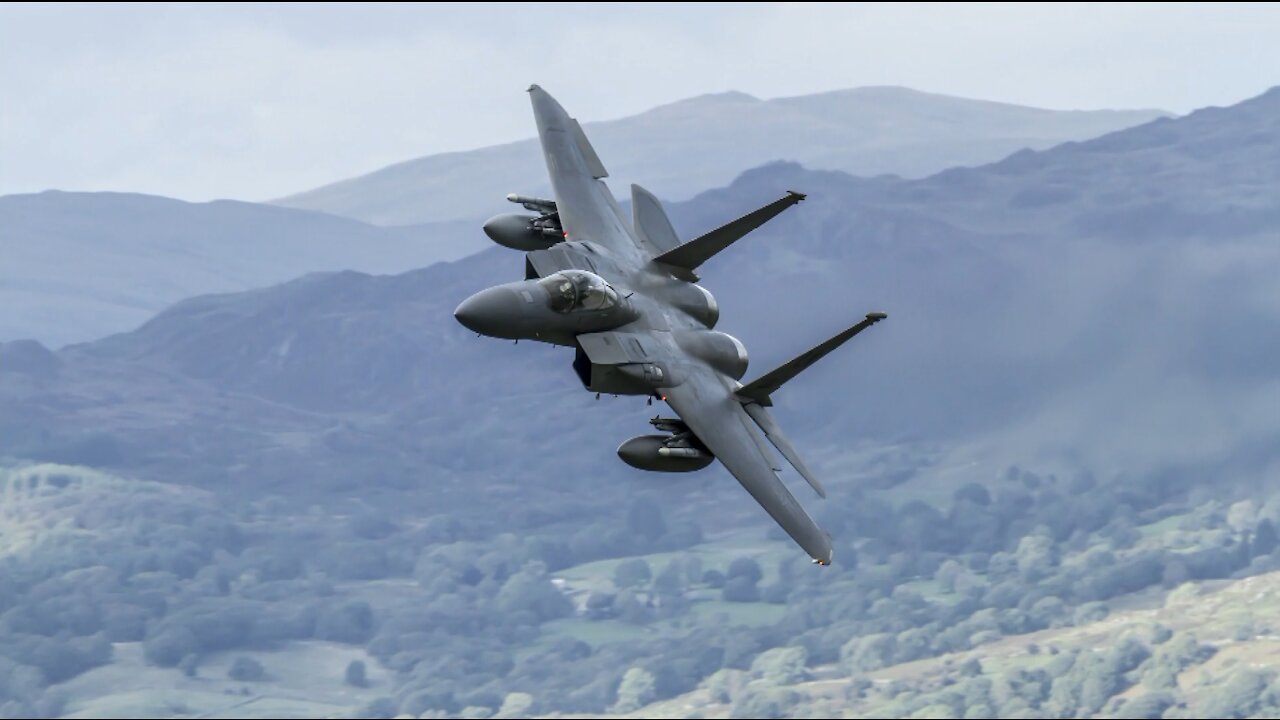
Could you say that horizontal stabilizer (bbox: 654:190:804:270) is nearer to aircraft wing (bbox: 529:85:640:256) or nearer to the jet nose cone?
aircraft wing (bbox: 529:85:640:256)

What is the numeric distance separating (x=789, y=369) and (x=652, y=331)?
5.72 m

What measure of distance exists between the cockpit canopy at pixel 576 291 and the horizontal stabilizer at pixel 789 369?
6.37 m

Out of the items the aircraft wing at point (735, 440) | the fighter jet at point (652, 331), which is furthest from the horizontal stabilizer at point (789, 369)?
the aircraft wing at point (735, 440)

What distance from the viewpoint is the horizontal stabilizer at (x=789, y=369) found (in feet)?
208

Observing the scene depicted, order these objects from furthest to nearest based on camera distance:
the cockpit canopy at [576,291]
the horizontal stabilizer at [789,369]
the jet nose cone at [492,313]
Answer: the cockpit canopy at [576,291] → the horizontal stabilizer at [789,369] → the jet nose cone at [492,313]

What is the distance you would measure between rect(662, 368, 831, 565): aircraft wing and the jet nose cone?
23.1 feet

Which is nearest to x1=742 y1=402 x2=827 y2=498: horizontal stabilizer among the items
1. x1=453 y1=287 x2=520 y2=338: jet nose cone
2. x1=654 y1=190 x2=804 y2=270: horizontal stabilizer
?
x1=654 y1=190 x2=804 y2=270: horizontal stabilizer

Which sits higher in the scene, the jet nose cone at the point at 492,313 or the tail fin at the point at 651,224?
the tail fin at the point at 651,224

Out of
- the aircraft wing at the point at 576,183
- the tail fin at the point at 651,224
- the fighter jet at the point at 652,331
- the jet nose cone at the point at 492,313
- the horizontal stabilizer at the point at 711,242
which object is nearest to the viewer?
the jet nose cone at the point at 492,313

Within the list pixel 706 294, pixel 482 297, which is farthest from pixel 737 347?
pixel 482 297

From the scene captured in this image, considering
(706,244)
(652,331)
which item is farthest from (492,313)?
(706,244)

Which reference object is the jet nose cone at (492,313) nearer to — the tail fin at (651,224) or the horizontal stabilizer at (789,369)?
the horizontal stabilizer at (789,369)

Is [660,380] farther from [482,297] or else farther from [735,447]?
[482,297]

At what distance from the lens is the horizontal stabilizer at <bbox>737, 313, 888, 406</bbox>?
63500 millimetres
